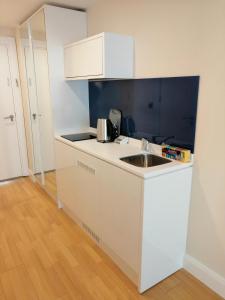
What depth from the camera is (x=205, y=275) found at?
6.05 feet

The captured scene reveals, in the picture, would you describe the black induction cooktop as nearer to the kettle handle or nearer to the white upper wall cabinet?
the kettle handle

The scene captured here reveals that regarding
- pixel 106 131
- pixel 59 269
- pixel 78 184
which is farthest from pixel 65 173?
pixel 59 269

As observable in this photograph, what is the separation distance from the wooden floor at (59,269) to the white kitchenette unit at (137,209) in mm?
100

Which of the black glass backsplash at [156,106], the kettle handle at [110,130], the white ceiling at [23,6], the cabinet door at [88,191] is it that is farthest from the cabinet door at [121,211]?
the white ceiling at [23,6]

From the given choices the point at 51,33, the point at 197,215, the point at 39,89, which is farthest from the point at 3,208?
the point at 197,215

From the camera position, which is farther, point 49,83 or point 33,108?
point 33,108

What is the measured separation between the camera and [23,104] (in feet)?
12.3

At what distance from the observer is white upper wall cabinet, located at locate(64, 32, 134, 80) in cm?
210

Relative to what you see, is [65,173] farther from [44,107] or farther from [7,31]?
[7,31]

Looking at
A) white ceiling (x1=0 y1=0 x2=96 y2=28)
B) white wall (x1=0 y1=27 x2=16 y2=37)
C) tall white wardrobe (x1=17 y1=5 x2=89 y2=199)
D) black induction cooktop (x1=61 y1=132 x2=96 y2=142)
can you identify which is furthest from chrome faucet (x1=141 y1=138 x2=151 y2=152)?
white wall (x1=0 y1=27 x2=16 y2=37)

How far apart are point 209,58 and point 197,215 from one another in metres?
1.18

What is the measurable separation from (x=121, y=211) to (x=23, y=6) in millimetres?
2482

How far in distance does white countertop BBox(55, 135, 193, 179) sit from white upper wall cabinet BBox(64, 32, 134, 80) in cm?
68

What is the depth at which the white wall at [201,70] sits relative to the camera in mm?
1558
